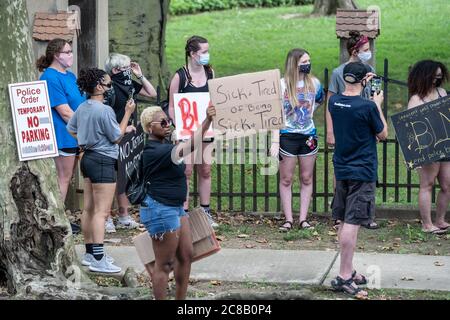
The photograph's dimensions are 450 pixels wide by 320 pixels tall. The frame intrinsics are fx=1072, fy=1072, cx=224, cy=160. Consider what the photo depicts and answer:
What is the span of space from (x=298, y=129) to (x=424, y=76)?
1347mm

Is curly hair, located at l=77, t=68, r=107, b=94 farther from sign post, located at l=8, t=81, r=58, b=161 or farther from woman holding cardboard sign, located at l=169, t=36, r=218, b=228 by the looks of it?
woman holding cardboard sign, located at l=169, t=36, r=218, b=228

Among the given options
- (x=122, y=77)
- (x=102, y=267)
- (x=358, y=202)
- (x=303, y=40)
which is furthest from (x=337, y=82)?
(x=303, y=40)

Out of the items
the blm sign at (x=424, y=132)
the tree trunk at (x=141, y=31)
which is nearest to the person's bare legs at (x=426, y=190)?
the blm sign at (x=424, y=132)

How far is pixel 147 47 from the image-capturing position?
15.0 metres

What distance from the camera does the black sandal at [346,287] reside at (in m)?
8.60

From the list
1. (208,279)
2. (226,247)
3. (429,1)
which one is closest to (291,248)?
(226,247)

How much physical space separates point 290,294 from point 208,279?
1.77m

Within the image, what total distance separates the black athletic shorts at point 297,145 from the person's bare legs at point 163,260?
10.6 ft

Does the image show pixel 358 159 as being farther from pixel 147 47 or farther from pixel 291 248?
pixel 147 47

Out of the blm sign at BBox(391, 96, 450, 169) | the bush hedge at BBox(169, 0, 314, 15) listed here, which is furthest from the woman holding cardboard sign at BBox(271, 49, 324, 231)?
the bush hedge at BBox(169, 0, 314, 15)

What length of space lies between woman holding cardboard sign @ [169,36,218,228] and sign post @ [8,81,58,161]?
1.97m

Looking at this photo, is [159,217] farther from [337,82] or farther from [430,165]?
[430,165]

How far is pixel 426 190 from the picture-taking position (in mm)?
10773

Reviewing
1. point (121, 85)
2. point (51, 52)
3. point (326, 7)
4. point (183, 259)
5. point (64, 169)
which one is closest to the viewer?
point (183, 259)
